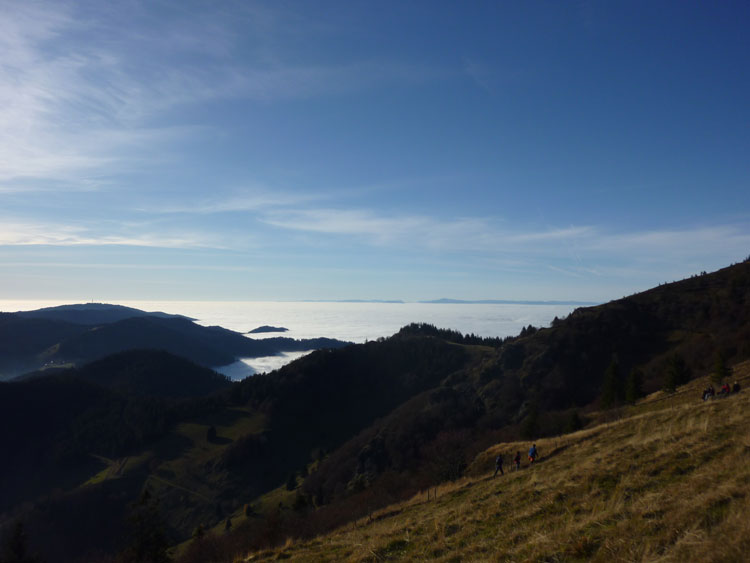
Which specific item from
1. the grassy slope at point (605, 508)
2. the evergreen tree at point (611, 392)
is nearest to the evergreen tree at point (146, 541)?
the grassy slope at point (605, 508)

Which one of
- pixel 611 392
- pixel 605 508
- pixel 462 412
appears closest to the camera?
pixel 605 508

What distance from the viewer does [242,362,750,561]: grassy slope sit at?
8.70m

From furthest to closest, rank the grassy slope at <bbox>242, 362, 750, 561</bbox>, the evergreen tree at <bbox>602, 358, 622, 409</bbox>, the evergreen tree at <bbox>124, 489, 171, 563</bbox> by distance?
the evergreen tree at <bbox>602, 358, 622, 409</bbox> → the evergreen tree at <bbox>124, 489, 171, 563</bbox> → the grassy slope at <bbox>242, 362, 750, 561</bbox>

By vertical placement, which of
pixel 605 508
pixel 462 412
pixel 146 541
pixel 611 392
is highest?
pixel 605 508

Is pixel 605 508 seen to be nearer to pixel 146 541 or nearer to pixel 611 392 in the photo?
pixel 146 541

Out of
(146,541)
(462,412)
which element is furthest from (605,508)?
(462,412)

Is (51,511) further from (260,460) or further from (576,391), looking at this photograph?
(576,391)

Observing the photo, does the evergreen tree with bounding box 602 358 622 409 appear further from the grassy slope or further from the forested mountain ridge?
the grassy slope

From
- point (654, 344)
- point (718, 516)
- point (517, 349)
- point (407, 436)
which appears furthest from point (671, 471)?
point (517, 349)

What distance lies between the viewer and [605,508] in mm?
11734

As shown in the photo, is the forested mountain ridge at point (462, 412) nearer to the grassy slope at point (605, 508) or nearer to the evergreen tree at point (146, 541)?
the evergreen tree at point (146, 541)

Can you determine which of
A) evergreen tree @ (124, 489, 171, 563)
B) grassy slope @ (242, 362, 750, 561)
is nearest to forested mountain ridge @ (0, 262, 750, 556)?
evergreen tree @ (124, 489, 171, 563)

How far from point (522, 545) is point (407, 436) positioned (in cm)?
10743

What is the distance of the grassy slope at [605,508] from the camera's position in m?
8.70
